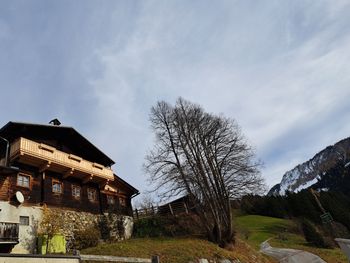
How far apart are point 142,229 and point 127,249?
8888mm

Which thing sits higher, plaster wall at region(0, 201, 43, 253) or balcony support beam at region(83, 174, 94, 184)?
balcony support beam at region(83, 174, 94, 184)

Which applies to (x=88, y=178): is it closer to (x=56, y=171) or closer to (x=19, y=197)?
(x=56, y=171)

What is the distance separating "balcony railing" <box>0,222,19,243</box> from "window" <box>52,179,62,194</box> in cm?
514

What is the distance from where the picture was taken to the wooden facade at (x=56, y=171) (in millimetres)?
23203

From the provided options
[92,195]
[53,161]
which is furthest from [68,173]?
[92,195]

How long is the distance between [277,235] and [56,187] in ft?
108

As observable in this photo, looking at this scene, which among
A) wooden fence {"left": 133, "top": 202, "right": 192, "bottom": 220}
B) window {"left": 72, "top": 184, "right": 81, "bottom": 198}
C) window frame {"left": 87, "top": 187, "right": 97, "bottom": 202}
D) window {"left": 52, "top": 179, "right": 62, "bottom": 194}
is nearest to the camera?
window {"left": 52, "top": 179, "right": 62, "bottom": 194}

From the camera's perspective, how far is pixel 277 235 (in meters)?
46.7

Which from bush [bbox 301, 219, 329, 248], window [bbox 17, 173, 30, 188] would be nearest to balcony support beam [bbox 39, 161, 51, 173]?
window [bbox 17, 173, 30, 188]

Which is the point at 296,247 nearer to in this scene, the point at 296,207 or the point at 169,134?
the point at 169,134

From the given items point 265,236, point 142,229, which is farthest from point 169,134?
point 265,236

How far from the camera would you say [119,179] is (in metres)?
35.2

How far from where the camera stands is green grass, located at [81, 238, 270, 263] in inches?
818

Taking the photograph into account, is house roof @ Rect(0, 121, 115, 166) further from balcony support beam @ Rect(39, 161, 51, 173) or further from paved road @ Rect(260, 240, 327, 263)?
paved road @ Rect(260, 240, 327, 263)
